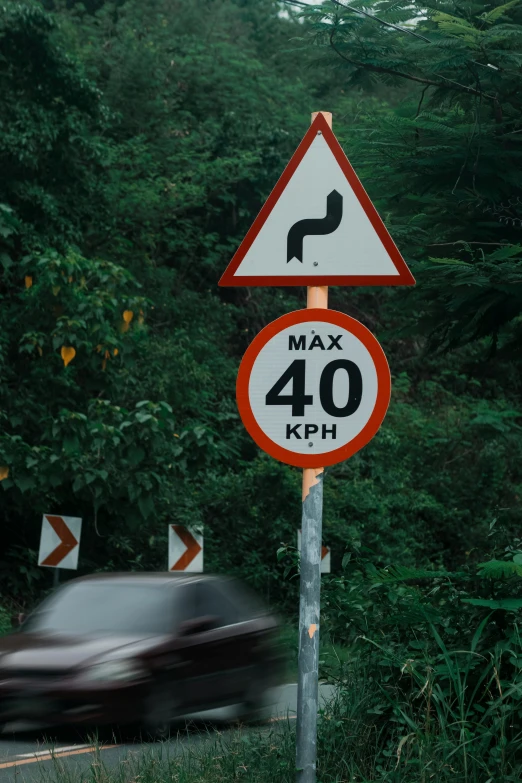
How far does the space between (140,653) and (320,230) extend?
549 cm

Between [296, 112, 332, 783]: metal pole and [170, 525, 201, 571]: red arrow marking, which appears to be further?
[170, 525, 201, 571]: red arrow marking

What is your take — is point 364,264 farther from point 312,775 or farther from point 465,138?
point 465,138

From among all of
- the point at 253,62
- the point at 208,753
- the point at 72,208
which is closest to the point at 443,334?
the point at 208,753

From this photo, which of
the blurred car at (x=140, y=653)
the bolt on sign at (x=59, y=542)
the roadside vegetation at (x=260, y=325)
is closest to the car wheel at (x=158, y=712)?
the blurred car at (x=140, y=653)

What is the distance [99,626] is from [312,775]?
221 inches

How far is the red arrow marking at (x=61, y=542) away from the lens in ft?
52.7

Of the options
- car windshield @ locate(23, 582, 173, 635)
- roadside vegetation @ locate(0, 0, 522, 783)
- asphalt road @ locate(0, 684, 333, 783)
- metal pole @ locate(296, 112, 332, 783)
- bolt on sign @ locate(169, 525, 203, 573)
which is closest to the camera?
A: metal pole @ locate(296, 112, 332, 783)

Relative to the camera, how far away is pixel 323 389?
15.1 ft

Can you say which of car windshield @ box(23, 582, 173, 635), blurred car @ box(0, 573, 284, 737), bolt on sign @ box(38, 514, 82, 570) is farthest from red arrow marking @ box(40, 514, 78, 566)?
car windshield @ box(23, 582, 173, 635)

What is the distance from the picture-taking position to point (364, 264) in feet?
15.4

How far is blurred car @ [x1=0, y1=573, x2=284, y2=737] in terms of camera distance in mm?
9117

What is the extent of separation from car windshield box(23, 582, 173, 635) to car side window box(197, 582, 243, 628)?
13.9 inches

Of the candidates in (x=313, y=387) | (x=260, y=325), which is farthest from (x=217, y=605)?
(x=260, y=325)

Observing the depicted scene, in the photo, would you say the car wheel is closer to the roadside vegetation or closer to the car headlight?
the car headlight
